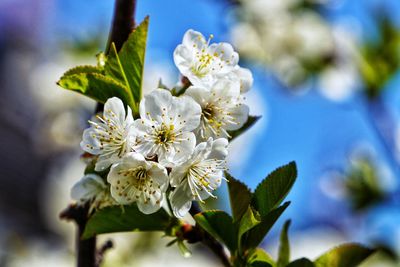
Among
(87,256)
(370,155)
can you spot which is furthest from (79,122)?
(87,256)

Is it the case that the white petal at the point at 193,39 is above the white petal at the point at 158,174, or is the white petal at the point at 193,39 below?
above

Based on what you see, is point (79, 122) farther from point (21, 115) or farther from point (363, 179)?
point (21, 115)

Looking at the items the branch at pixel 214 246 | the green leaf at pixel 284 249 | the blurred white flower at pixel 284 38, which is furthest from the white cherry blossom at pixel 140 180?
the blurred white flower at pixel 284 38

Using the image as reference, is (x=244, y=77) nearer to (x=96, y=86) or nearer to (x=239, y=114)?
(x=239, y=114)

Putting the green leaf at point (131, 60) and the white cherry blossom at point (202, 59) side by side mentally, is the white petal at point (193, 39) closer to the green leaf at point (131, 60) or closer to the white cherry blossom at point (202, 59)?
the white cherry blossom at point (202, 59)

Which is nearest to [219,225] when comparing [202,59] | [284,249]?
[284,249]

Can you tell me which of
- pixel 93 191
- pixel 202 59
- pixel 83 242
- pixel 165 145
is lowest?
pixel 83 242

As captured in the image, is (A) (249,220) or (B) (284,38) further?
(B) (284,38)
